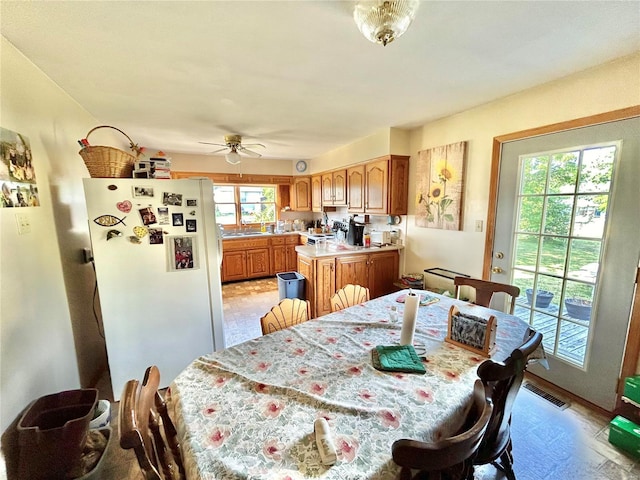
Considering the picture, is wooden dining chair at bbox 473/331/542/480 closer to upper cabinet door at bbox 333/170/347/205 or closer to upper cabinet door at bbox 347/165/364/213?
upper cabinet door at bbox 347/165/364/213

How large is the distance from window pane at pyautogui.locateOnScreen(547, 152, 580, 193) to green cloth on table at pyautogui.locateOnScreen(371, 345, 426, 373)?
1.73 m

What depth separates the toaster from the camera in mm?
3660

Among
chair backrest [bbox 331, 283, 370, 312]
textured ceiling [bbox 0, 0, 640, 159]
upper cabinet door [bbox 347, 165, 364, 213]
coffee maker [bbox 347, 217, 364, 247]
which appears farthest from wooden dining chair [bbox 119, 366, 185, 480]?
upper cabinet door [bbox 347, 165, 364, 213]

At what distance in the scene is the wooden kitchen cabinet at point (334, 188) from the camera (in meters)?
4.11

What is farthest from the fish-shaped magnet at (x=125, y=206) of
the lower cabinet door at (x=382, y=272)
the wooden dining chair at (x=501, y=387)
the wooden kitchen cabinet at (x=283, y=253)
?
the wooden kitchen cabinet at (x=283, y=253)

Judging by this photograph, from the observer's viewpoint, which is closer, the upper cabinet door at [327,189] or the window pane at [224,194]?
the upper cabinet door at [327,189]

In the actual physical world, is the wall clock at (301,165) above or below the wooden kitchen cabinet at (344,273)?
above

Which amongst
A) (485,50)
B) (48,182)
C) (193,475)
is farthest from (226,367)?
(485,50)

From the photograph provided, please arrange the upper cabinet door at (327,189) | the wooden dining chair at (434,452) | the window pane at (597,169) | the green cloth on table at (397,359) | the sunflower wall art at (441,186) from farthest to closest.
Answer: the upper cabinet door at (327,189) < the sunflower wall art at (441,186) < the window pane at (597,169) < the green cloth on table at (397,359) < the wooden dining chair at (434,452)

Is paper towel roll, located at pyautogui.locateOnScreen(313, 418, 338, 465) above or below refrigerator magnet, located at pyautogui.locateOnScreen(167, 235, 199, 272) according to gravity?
below

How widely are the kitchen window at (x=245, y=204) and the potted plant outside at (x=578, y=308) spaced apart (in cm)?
477

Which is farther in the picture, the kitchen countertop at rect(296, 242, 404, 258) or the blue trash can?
the blue trash can

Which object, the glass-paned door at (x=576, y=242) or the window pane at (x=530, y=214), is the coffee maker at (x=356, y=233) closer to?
the glass-paned door at (x=576, y=242)

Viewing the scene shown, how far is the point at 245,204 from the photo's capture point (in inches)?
214
